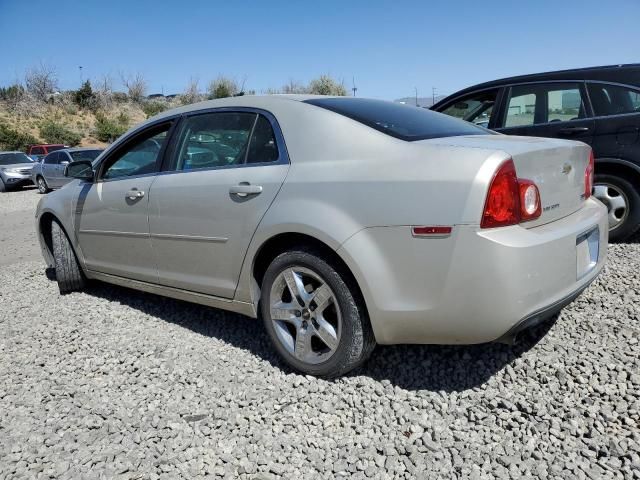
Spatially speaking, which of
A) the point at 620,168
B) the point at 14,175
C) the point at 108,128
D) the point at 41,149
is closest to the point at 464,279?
the point at 620,168

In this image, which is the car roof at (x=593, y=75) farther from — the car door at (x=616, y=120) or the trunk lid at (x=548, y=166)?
the trunk lid at (x=548, y=166)

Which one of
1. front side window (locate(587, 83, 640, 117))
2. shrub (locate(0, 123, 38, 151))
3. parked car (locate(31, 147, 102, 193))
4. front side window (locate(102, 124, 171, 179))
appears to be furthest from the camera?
shrub (locate(0, 123, 38, 151))

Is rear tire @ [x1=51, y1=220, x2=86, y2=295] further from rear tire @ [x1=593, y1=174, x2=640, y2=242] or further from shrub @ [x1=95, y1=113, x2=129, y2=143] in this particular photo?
shrub @ [x1=95, y1=113, x2=129, y2=143]

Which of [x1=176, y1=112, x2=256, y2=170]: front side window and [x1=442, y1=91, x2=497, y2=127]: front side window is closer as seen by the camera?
[x1=176, y1=112, x2=256, y2=170]: front side window

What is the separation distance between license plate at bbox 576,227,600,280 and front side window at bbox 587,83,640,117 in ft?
8.87

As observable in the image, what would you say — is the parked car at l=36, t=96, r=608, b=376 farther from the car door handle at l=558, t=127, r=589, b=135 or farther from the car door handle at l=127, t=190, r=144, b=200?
the car door handle at l=558, t=127, r=589, b=135

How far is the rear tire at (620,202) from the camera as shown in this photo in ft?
15.5

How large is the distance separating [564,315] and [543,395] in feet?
3.18

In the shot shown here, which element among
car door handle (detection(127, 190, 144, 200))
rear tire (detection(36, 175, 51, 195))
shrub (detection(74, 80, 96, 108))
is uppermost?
shrub (detection(74, 80, 96, 108))

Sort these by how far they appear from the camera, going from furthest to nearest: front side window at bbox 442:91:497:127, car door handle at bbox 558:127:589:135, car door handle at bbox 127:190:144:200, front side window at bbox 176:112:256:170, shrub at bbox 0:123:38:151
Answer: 1. shrub at bbox 0:123:38:151
2. front side window at bbox 442:91:497:127
3. car door handle at bbox 558:127:589:135
4. car door handle at bbox 127:190:144:200
5. front side window at bbox 176:112:256:170

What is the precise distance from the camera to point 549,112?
520 cm

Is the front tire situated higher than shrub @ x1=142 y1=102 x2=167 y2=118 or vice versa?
shrub @ x1=142 y1=102 x2=167 y2=118

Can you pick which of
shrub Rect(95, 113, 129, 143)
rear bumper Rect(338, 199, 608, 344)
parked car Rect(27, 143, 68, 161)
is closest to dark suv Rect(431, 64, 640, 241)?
rear bumper Rect(338, 199, 608, 344)

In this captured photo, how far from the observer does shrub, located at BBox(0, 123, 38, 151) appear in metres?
38.6
